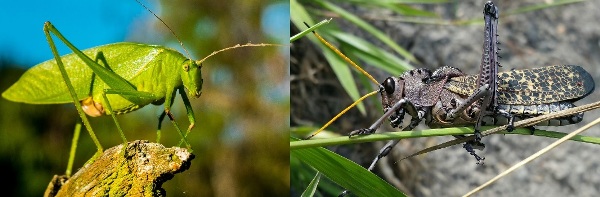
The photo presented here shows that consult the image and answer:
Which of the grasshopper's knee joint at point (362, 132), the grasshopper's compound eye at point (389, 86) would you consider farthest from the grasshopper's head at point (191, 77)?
the grasshopper's compound eye at point (389, 86)

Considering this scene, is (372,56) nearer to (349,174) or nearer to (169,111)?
(349,174)

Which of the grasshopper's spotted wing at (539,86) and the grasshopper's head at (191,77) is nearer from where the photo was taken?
the grasshopper's head at (191,77)

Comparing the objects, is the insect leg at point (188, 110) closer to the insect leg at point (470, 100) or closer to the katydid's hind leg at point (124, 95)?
the katydid's hind leg at point (124, 95)

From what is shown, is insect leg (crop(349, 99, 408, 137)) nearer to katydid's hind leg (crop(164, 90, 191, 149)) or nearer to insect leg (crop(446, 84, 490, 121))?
insect leg (crop(446, 84, 490, 121))

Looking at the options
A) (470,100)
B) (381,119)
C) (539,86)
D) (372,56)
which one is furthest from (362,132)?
(372,56)

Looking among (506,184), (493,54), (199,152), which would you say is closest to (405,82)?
(493,54)

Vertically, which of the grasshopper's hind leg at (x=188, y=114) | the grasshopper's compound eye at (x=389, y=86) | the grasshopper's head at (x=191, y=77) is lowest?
the grasshopper's compound eye at (x=389, y=86)
